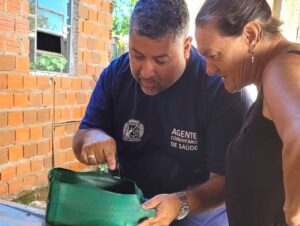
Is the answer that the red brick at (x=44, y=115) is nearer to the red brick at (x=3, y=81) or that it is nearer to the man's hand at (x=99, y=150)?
the red brick at (x=3, y=81)

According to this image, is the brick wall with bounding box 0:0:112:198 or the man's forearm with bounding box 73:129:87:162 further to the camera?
the brick wall with bounding box 0:0:112:198

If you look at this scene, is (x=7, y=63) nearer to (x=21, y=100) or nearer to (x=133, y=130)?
(x=21, y=100)

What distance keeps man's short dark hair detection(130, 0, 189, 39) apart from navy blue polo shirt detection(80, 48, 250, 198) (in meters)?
0.16

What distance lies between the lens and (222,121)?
4.19ft

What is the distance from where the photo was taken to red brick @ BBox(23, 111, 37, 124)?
238 cm

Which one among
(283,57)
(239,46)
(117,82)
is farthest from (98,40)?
(283,57)

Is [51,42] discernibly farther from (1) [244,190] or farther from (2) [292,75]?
(2) [292,75]

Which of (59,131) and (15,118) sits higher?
(15,118)

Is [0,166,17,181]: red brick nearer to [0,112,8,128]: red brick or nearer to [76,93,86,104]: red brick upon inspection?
[0,112,8,128]: red brick

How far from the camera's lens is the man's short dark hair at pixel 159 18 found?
4.13ft

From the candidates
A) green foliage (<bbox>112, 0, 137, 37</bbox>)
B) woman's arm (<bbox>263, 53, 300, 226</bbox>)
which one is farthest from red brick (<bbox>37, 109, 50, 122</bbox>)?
green foliage (<bbox>112, 0, 137, 37</bbox>)

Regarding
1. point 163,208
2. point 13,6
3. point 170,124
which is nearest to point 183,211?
point 163,208

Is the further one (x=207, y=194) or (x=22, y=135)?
(x=22, y=135)

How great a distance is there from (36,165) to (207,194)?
1.56m
